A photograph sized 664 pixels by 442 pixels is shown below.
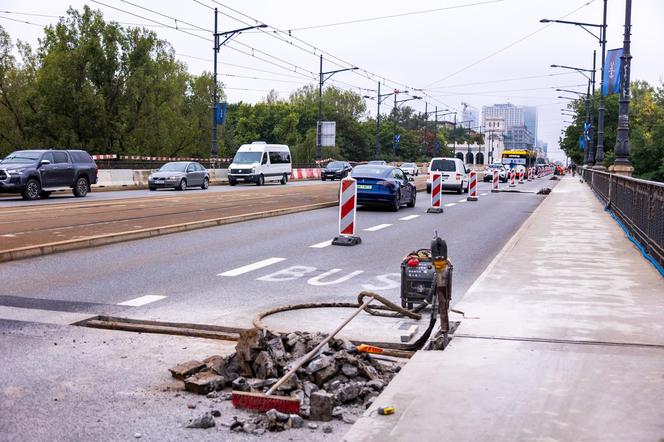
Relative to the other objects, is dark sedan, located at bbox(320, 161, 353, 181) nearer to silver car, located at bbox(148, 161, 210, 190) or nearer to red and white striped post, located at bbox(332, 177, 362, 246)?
silver car, located at bbox(148, 161, 210, 190)

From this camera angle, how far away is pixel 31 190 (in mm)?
25062

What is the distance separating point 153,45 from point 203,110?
52.0 feet

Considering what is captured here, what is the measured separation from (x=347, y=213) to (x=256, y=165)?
1126 inches

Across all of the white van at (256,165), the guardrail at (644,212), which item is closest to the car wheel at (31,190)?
the white van at (256,165)

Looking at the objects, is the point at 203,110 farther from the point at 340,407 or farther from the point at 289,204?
the point at 340,407

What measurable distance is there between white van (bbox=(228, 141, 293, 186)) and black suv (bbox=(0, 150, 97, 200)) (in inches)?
579

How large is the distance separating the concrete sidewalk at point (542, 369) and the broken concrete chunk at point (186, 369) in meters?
1.42

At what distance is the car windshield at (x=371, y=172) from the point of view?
22.9 m

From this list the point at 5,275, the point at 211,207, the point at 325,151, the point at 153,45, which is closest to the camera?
the point at 5,275

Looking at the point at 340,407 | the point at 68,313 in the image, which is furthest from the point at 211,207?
the point at 340,407

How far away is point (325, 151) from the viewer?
330 ft

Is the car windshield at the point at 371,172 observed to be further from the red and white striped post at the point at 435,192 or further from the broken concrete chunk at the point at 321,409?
the broken concrete chunk at the point at 321,409

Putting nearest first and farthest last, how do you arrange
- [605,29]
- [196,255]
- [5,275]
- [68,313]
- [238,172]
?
[68,313] → [5,275] → [196,255] → [605,29] → [238,172]

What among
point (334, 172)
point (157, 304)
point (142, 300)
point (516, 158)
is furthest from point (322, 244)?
point (516, 158)
